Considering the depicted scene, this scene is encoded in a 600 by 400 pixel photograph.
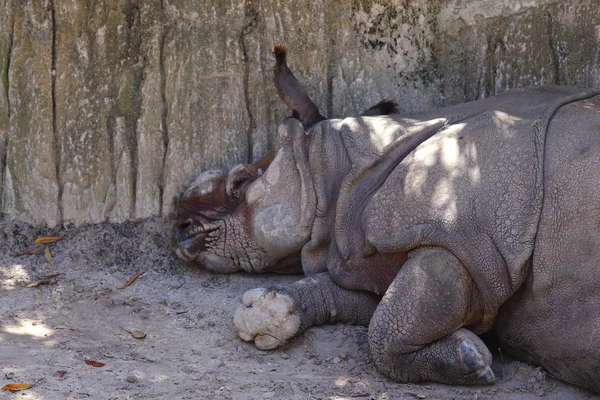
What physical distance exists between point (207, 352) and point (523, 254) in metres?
1.72

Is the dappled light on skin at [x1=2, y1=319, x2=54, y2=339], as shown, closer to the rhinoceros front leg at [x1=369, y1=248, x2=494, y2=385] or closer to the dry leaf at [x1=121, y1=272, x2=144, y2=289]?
→ the dry leaf at [x1=121, y1=272, x2=144, y2=289]

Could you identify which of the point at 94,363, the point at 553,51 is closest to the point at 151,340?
the point at 94,363

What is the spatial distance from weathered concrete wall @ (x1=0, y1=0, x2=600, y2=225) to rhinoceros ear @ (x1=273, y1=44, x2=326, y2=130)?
0.32m

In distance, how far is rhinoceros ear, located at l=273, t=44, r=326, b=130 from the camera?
602cm

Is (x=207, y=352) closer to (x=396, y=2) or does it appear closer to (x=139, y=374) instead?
(x=139, y=374)

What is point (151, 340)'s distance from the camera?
17.0ft

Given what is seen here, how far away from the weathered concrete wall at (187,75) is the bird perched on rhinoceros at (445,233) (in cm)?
63

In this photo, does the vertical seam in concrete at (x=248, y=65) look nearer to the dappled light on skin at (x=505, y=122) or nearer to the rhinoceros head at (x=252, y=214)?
the rhinoceros head at (x=252, y=214)

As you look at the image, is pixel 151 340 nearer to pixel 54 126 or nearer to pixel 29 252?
pixel 29 252

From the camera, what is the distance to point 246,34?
6344mm

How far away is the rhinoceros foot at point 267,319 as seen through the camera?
5098 millimetres

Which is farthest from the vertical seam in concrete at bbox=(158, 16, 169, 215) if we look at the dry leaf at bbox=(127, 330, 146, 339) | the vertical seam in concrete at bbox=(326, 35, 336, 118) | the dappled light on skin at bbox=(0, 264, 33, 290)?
the dry leaf at bbox=(127, 330, 146, 339)

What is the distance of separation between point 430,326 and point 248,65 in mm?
2445

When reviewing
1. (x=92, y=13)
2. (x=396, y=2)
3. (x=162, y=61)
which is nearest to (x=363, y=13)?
(x=396, y=2)
